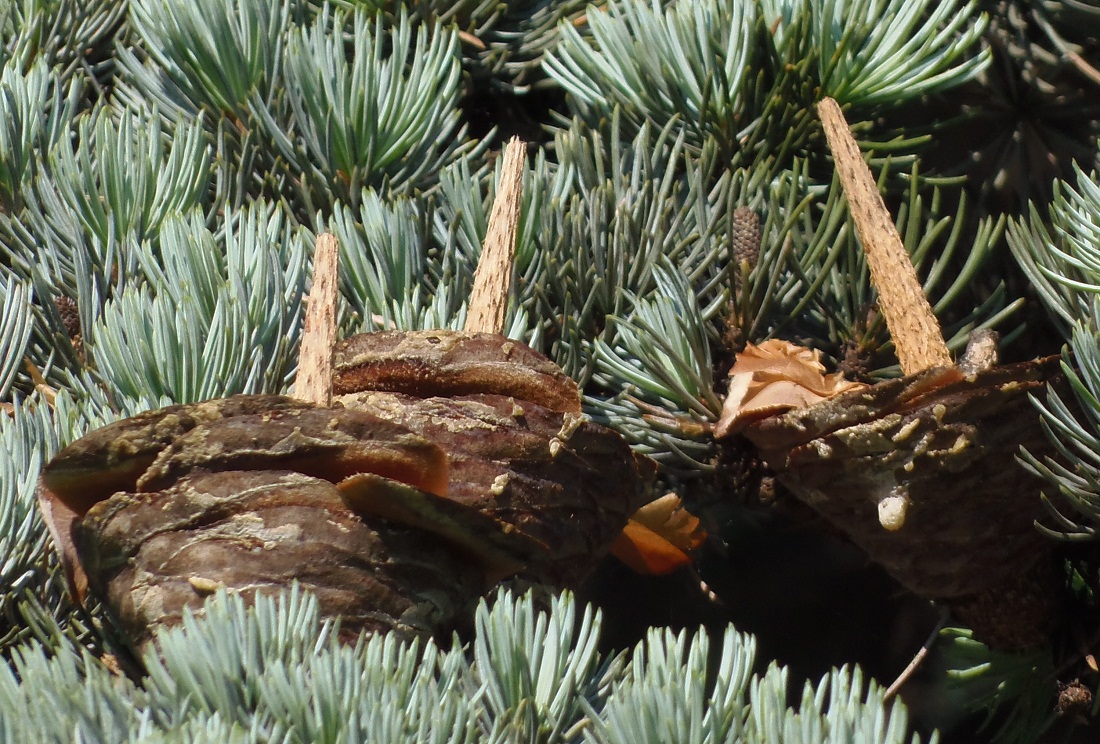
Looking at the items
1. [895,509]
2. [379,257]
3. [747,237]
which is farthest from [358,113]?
[895,509]

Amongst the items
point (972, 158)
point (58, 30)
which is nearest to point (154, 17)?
point (58, 30)

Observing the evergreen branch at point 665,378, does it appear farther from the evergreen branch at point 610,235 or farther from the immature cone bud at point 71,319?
the immature cone bud at point 71,319

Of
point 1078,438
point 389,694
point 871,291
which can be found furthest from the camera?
point 871,291


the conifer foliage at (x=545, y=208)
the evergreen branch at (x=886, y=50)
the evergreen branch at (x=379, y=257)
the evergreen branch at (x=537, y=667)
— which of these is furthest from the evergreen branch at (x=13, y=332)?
the evergreen branch at (x=886, y=50)

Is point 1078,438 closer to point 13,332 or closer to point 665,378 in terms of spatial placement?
point 665,378

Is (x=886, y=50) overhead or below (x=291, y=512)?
overhead
